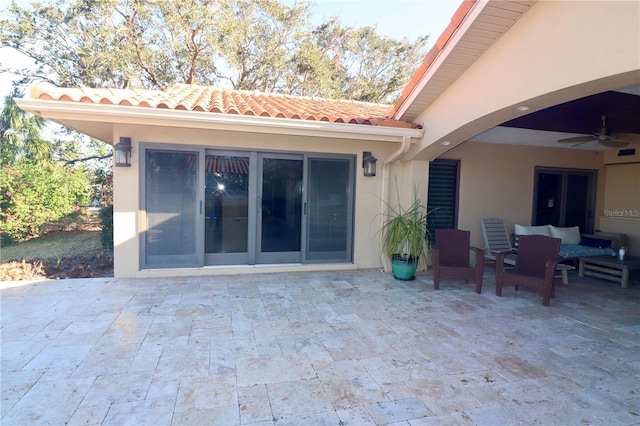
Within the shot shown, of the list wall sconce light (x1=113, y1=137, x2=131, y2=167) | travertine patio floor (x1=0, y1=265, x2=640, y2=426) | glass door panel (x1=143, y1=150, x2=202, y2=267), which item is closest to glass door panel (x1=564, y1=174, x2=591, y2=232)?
travertine patio floor (x1=0, y1=265, x2=640, y2=426)

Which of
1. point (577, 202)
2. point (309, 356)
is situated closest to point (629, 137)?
point (577, 202)

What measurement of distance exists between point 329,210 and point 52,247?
7403 millimetres

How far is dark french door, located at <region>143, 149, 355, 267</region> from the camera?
598 centimetres

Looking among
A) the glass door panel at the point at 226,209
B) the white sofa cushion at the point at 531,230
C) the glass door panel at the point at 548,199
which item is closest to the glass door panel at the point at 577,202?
the glass door panel at the point at 548,199

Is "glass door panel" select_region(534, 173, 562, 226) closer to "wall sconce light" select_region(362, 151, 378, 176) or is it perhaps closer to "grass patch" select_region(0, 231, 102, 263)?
"wall sconce light" select_region(362, 151, 378, 176)

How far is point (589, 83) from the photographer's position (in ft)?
11.0

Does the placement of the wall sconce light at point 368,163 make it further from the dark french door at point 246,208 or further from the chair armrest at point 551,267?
the chair armrest at point 551,267

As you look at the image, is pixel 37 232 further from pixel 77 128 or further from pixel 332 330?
pixel 332 330

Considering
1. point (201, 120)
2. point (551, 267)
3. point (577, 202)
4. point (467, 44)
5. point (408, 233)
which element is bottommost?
point (551, 267)

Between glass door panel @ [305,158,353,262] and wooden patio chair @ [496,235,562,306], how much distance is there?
9.40 ft

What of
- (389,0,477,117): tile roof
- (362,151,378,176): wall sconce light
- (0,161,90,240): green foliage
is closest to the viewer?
(389,0,477,117): tile roof

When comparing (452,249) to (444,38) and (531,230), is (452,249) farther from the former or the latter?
(444,38)

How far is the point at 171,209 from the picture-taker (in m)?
6.00

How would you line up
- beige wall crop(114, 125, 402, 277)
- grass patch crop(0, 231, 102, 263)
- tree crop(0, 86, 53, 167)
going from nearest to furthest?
1. beige wall crop(114, 125, 402, 277)
2. grass patch crop(0, 231, 102, 263)
3. tree crop(0, 86, 53, 167)
